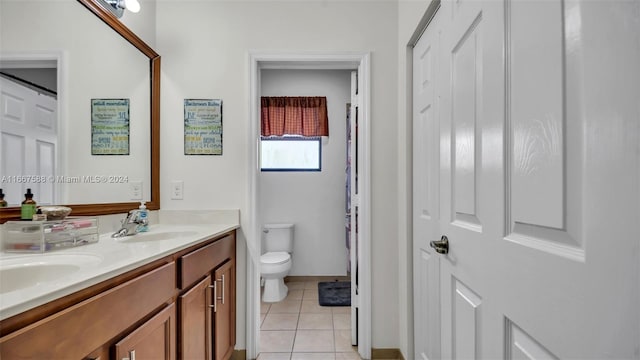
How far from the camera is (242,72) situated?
1.91m

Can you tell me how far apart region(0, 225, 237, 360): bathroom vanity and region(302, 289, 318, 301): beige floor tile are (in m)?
1.28

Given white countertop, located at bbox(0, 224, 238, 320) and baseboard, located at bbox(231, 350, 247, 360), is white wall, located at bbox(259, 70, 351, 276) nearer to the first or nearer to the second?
baseboard, located at bbox(231, 350, 247, 360)

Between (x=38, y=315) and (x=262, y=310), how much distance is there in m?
2.23

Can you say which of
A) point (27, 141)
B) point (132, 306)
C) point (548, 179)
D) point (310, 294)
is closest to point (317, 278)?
point (310, 294)

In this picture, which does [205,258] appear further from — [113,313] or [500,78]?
[500,78]

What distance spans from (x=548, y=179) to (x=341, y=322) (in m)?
2.19

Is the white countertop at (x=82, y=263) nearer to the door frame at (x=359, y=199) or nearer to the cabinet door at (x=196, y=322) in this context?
the cabinet door at (x=196, y=322)

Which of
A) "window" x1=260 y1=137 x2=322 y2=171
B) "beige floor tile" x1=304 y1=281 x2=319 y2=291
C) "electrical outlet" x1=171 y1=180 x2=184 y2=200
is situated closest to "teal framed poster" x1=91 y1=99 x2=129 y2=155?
"electrical outlet" x1=171 y1=180 x2=184 y2=200

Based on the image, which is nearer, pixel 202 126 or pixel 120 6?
pixel 120 6

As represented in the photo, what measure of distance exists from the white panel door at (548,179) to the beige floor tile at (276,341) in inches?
56.5

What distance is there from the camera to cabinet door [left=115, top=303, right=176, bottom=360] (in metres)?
0.84

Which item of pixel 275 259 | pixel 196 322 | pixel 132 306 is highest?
pixel 132 306

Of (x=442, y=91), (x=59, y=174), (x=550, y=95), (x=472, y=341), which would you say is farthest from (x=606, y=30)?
(x=59, y=174)

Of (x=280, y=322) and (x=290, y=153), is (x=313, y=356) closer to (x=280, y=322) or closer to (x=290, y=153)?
(x=280, y=322)
